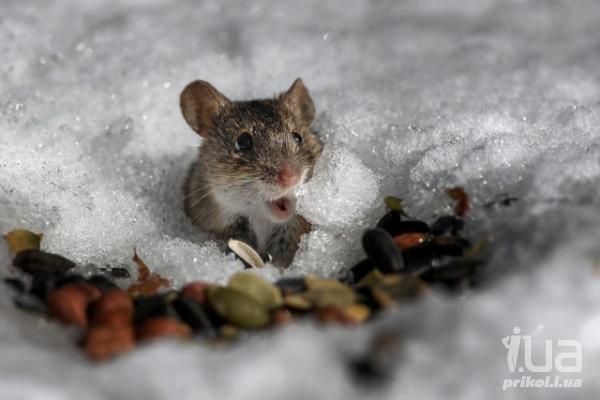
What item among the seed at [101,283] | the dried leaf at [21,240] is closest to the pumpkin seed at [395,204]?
the seed at [101,283]

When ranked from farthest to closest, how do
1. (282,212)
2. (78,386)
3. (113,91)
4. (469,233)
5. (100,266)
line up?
(113,91)
(282,212)
(100,266)
(469,233)
(78,386)

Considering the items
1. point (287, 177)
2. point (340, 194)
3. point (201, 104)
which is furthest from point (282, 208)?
point (201, 104)

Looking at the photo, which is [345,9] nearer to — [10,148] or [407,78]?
[407,78]

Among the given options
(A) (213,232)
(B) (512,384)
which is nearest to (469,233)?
(B) (512,384)

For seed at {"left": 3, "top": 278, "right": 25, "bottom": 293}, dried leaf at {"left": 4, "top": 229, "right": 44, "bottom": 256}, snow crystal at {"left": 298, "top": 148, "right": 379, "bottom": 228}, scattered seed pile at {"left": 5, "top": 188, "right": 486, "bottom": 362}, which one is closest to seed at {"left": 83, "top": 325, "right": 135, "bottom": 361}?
scattered seed pile at {"left": 5, "top": 188, "right": 486, "bottom": 362}

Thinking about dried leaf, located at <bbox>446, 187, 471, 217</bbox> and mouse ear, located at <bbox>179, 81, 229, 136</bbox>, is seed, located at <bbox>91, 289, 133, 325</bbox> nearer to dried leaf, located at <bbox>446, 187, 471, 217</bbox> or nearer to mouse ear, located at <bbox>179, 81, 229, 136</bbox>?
dried leaf, located at <bbox>446, 187, 471, 217</bbox>

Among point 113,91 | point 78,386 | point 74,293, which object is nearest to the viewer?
point 78,386

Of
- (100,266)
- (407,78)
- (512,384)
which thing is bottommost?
(512,384)
